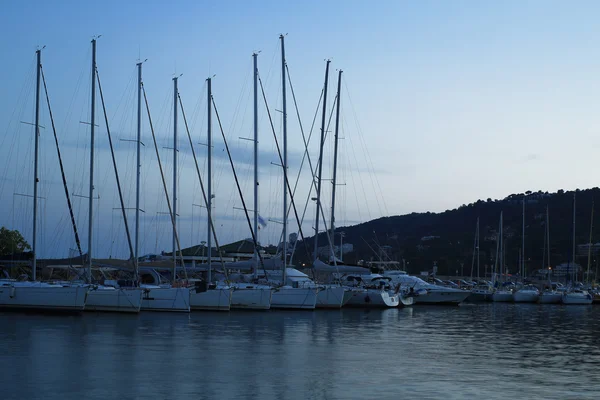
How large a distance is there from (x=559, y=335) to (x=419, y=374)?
1772 cm

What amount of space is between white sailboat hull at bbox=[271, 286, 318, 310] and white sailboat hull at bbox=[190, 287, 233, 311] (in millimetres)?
3519

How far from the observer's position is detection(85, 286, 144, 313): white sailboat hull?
40.4 m

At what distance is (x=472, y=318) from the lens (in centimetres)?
4753

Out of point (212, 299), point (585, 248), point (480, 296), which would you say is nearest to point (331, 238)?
point (212, 299)

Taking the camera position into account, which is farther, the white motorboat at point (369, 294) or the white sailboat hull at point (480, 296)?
the white sailboat hull at point (480, 296)

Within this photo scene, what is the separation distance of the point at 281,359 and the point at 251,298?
21.3 m

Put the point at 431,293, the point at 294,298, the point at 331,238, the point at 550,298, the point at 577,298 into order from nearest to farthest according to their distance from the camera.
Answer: the point at 294,298 < the point at 331,238 < the point at 431,293 < the point at 577,298 < the point at 550,298

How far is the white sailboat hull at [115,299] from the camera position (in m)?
40.4

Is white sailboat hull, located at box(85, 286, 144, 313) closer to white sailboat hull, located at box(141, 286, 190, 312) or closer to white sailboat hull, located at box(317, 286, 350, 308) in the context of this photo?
white sailboat hull, located at box(141, 286, 190, 312)

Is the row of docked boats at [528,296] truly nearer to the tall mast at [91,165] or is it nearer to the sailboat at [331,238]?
the sailboat at [331,238]

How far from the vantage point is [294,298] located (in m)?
46.7

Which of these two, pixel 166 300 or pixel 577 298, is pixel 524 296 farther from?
pixel 166 300

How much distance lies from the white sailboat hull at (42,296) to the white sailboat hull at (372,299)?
2056 cm

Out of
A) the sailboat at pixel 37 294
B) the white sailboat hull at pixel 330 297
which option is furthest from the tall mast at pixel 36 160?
the white sailboat hull at pixel 330 297
